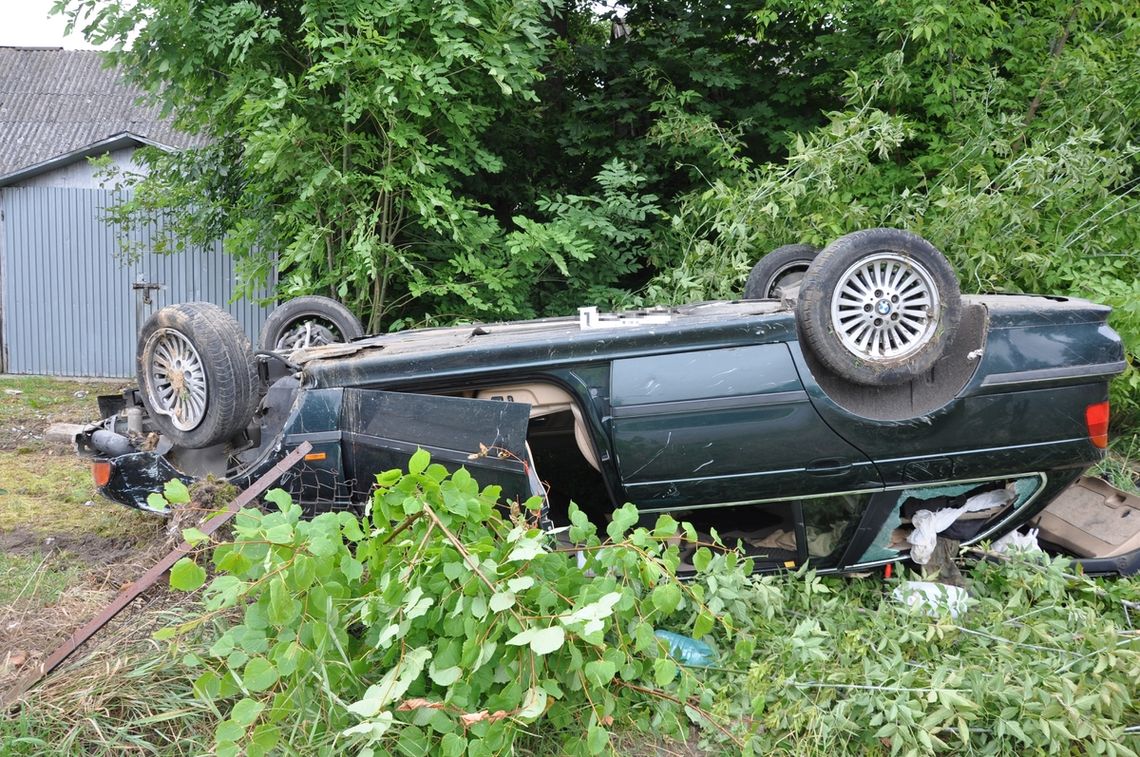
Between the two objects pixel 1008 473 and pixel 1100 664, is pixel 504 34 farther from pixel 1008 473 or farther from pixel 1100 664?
pixel 1100 664

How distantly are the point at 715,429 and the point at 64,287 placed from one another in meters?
11.4

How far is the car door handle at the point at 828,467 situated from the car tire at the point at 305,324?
293 cm

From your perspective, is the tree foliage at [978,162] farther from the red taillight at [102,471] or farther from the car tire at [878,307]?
the red taillight at [102,471]

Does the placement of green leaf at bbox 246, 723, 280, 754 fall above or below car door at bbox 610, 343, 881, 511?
below

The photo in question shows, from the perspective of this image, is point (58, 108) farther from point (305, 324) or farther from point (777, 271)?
point (777, 271)

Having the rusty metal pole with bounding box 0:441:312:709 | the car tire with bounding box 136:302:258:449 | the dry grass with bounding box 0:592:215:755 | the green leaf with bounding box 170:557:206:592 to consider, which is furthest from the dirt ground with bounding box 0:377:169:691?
the green leaf with bounding box 170:557:206:592

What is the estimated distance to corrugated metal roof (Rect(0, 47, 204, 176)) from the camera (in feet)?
60.1

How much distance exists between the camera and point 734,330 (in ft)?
11.5

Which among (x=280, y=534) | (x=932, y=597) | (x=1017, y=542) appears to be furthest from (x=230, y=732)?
(x=1017, y=542)

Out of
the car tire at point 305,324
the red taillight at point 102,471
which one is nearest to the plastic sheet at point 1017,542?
the car tire at point 305,324

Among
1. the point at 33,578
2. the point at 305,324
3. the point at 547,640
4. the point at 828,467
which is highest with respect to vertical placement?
the point at 305,324

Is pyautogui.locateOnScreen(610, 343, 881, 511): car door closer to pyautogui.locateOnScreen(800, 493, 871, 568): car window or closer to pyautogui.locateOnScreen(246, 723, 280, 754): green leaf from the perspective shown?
pyautogui.locateOnScreen(800, 493, 871, 568): car window

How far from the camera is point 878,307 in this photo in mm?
3535

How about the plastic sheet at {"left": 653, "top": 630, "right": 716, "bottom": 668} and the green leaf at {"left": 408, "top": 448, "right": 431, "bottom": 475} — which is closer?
the green leaf at {"left": 408, "top": 448, "right": 431, "bottom": 475}
